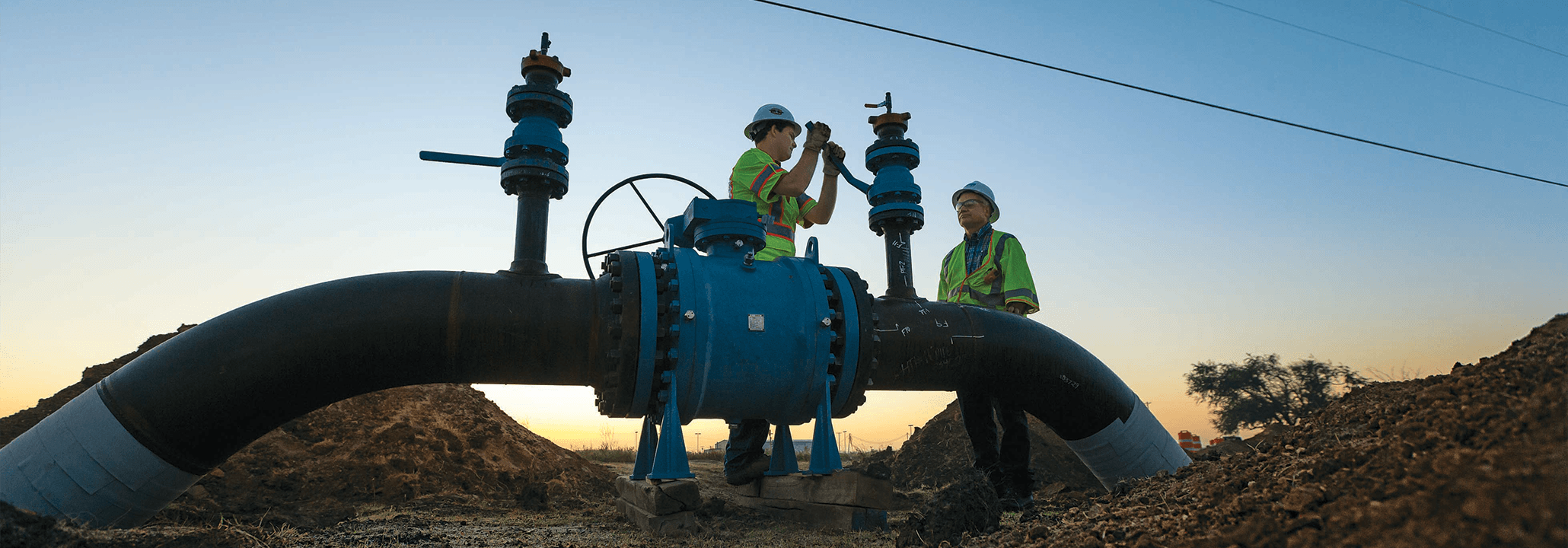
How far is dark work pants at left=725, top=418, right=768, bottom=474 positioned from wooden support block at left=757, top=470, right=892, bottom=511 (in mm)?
289

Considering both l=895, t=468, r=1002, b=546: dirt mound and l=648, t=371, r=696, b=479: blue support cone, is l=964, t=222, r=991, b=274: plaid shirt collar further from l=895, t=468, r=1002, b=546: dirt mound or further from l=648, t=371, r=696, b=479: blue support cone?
l=648, t=371, r=696, b=479: blue support cone

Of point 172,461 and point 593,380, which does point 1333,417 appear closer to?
point 593,380

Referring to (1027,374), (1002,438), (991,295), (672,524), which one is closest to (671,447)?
(672,524)

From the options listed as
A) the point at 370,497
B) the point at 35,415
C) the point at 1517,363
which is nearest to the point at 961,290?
the point at 1517,363

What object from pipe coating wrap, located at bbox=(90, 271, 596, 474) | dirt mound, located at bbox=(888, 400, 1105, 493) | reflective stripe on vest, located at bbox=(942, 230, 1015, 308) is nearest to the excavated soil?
pipe coating wrap, located at bbox=(90, 271, 596, 474)

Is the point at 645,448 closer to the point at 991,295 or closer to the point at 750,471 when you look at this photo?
the point at 750,471

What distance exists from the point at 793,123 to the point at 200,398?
2.86 meters

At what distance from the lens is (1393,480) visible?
54.6 inches

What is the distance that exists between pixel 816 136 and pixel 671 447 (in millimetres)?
1660

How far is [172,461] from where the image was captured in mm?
2809

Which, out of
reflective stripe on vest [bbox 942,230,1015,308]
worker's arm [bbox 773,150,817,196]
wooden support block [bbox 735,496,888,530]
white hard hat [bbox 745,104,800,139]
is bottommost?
wooden support block [bbox 735,496,888,530]


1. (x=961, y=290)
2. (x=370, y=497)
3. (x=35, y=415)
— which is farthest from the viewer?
(x=35, y=415)

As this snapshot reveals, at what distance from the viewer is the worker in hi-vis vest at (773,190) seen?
387 cm

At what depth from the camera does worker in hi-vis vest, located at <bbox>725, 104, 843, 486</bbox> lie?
387 cm
